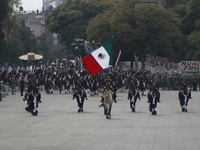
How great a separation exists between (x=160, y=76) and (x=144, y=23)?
11342 millimetres

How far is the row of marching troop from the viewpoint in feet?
93.9

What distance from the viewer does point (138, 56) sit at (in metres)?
70.9

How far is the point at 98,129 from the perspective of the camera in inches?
874

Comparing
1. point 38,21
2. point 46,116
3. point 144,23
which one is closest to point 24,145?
point 46,116

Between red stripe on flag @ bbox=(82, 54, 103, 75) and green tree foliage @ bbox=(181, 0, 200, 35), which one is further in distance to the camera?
green tree foliage @ bbox=(181, 0, 200, 35)

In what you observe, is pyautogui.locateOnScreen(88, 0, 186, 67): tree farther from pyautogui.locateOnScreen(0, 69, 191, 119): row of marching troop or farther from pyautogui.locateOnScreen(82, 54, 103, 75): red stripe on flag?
pyautogui.locateOnScreen(82, 54, 103, 75): red stripe on flag

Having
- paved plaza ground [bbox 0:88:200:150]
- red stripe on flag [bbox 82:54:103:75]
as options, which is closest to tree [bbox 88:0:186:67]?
red stripe on flag [bbox 82:54:103:75]

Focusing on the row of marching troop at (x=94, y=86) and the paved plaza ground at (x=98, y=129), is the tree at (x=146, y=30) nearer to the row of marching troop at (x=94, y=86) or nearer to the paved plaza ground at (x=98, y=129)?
the row of marching troop at (x=94, y=86)

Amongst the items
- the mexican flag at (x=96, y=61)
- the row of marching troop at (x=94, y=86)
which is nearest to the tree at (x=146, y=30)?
the row of marching troop at (x=94, y=86)

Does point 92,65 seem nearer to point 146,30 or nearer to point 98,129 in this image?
point 98,129

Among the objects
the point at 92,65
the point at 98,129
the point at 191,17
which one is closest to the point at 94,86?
the point at 92,65

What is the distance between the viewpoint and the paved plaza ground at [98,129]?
1780cm

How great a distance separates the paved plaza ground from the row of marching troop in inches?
25.2

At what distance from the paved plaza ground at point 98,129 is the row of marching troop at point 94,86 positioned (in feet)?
2.10
